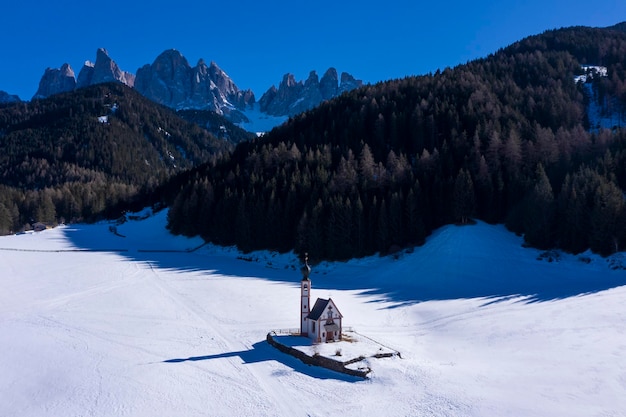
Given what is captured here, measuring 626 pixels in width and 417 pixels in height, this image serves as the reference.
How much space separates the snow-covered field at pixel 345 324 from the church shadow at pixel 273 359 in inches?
5.5

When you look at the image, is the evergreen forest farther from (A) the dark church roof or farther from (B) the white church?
(B) the white church

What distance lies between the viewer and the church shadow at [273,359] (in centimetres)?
2420

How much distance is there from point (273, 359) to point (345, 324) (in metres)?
8.00

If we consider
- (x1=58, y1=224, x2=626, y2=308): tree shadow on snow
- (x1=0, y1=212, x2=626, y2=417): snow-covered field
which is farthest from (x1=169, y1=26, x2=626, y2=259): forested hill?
(x1=0, y1=212, x2=626, y2=417): snow-covered field

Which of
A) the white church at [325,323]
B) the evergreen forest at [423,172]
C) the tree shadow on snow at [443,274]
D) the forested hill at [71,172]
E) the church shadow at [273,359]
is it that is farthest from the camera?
the forested hill at [71,172]

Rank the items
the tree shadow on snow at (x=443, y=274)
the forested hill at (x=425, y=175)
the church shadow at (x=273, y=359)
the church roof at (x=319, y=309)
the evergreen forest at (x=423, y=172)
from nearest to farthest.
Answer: the church shadow at (x=273, y=359) < the church roof at (x=319, y=309) < the tree shadow on snow at (x=443, y=274) < the forested hill at (x=425, y=175) < the evergreen forest at (x=423, y=172)

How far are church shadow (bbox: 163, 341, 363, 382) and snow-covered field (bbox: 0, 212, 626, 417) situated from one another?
0.46ft

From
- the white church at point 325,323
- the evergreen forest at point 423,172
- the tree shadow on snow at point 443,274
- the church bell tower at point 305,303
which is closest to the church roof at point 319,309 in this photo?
the white church at point 325,323

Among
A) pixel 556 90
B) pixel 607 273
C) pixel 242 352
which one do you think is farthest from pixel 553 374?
pixel 556 90

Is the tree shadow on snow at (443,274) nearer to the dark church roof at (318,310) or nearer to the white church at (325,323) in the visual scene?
the dark church roof at (318,310)

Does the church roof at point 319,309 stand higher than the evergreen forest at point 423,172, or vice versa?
the evergreen forest at point 423,172

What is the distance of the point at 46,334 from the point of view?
99.7ft

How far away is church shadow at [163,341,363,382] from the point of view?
24203mm

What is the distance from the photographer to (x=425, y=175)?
6450cm
